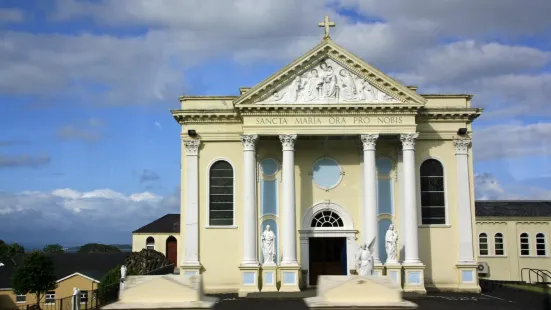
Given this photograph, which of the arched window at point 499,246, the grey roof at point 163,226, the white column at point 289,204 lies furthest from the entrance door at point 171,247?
the white column at point 289,204

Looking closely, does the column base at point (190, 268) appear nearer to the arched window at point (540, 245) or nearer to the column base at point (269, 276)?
the column base at point (269, 276)

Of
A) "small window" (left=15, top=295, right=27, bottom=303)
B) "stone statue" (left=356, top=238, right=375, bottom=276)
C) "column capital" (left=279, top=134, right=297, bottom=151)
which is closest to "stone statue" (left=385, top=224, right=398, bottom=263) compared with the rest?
"stone statue" (left=356, top=238, right=375, bottom=276)

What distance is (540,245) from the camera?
4834 centimetres

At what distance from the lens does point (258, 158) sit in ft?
97.0

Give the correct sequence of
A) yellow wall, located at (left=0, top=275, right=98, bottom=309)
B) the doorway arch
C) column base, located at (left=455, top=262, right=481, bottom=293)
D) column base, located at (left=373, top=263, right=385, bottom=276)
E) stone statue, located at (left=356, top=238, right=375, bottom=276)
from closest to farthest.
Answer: stone statue, located at (left=356, top=238, right=375, bottom=276) < column base, located at (left=373, top=263, right=385, bottom=276) < column base, located at (left=455, top=262, right=481, bottom=293) < the doorway arch < yellow wall, located at (left=0, top=275, right=98, bottom=309)

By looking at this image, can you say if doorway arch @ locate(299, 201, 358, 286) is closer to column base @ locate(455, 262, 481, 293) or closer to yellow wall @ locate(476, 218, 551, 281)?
column base @ locate(455, 262, 481, 293)

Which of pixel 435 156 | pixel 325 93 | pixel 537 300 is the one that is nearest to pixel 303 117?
pixel 325 93

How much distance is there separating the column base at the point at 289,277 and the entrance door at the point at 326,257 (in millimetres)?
2274

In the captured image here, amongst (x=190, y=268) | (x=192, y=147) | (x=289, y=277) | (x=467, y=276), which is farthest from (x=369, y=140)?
(x=190, y=268)

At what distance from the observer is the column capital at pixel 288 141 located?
27.8m

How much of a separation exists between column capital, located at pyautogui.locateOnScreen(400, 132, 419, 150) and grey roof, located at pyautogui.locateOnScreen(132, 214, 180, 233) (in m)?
43.7

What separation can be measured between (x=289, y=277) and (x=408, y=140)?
8015 millimetres

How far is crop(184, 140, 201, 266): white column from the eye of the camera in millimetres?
28797

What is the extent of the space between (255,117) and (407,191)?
752 centimetres
